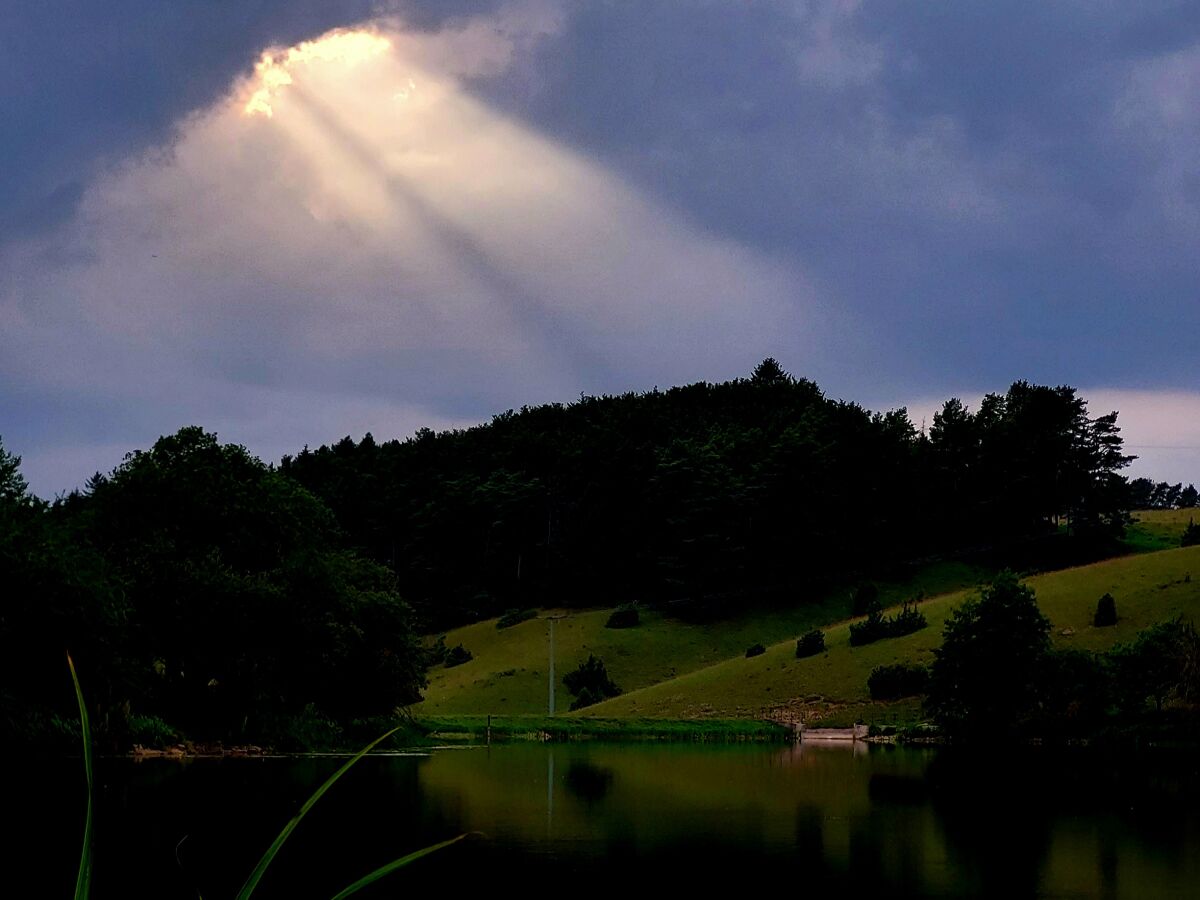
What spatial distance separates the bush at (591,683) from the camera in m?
106

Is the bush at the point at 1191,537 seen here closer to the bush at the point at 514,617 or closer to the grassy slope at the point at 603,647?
the grassy slope at the point at 603,647

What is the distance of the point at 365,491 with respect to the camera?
6663 inches

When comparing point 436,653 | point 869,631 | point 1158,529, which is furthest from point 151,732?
point 1158,529

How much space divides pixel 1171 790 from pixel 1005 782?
5.66m

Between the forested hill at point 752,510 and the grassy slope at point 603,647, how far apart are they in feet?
18.3

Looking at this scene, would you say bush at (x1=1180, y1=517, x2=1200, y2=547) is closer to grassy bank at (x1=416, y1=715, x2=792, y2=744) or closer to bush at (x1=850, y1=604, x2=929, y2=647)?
bush at (x1=850, y1=604, x2=929, y2=647)

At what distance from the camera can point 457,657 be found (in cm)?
12669

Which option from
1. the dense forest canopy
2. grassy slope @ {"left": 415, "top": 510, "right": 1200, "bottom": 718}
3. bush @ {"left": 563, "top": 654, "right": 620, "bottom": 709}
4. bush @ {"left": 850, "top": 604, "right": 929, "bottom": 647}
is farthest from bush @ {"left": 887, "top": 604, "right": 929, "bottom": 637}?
the dense forest canopy

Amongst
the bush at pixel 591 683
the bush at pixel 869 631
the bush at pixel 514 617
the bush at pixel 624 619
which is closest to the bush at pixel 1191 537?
the bush at pixel 869 631

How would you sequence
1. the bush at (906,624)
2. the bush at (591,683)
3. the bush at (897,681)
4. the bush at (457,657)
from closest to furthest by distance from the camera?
the bush at (897,681)
the bush at (906,624)
the bush at (591,683)
the bush at (457,657)

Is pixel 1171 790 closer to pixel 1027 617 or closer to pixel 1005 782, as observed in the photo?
pixel 1005 782

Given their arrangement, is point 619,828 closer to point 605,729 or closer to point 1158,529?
point 605,729

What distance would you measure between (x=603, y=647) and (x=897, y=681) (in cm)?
3860

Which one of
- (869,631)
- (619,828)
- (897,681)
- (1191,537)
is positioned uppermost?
(1191,537)
